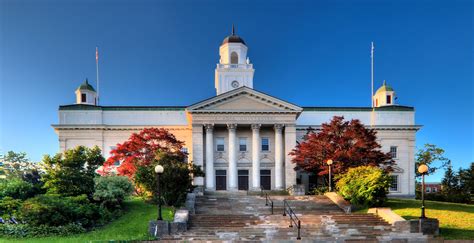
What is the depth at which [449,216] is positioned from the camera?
20156 millimetres

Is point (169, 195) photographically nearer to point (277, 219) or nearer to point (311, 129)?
point (277, 219)

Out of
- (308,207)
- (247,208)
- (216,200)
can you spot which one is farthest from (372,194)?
(216,200)

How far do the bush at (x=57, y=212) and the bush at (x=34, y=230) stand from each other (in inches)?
13.9

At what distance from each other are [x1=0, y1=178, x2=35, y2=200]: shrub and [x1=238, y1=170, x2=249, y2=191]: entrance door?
19263 millimetres

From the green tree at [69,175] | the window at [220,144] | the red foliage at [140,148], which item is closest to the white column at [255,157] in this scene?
the window at [220,144]

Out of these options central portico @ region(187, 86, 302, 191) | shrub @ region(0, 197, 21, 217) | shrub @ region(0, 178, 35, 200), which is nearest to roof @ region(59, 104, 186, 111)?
central portico @ region(187, 86, 302, 191)

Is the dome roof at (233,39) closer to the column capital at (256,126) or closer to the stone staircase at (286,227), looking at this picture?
the column capital at (256,126)

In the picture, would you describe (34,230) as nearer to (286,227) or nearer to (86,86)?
(286,227)

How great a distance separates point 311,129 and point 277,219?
63.9 feet

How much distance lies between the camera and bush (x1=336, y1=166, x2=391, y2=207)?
855 inches

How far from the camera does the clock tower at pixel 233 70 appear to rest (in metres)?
43.1

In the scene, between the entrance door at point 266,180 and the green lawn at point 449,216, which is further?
the entrance door at point 266,180

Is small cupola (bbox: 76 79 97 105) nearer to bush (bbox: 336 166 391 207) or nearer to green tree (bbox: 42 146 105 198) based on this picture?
green tree (bbox: 42 146 105 198)

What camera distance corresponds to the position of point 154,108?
4100cm
